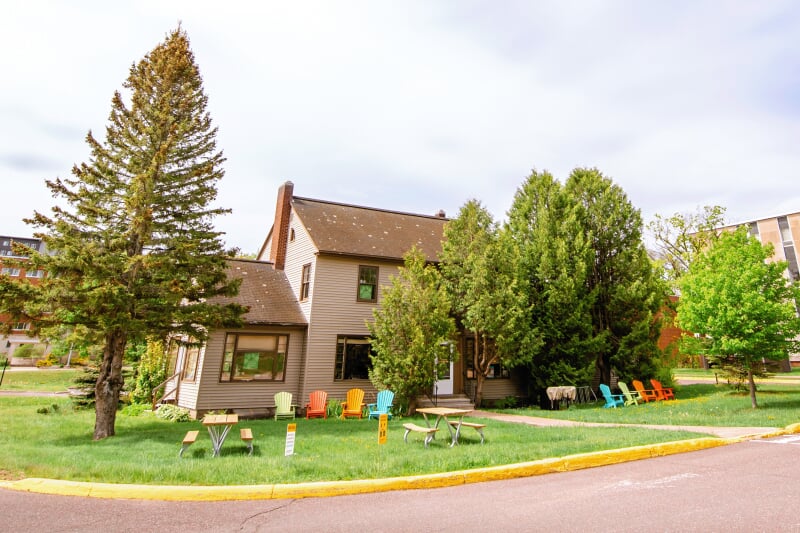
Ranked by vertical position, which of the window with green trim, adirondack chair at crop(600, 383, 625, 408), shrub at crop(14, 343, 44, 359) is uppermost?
shrub at crop(14, 343, 44, 359)

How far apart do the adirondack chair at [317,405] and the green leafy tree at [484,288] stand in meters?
6.00

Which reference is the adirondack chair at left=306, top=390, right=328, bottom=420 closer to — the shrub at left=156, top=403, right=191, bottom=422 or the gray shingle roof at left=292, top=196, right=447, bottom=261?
the shrub at left=156, top=403, right=191, bottom=422

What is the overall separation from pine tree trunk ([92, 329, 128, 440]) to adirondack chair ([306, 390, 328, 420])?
619 cm

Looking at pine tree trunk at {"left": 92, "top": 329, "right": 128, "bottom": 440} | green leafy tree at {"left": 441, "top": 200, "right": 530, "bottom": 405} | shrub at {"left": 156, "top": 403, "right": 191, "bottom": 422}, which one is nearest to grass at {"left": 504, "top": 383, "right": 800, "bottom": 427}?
green leafy tree at {"left": 441, "top": 200, "right": 530, "bottom": 405}

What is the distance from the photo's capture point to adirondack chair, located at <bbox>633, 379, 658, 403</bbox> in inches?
711

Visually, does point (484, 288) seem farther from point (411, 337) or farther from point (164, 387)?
point (164, 387)

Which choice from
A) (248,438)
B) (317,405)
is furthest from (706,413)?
(248,438)

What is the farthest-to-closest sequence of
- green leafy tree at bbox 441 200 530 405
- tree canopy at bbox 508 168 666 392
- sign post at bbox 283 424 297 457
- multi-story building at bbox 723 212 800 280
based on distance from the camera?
multi-story building at bbox 723 212 800 280, tree canopy at bbox 508 168 666 392, green leafy tree at bbox 441 200 530 405, sign post at bbox 283 424 297 457

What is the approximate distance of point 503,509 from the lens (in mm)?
5387

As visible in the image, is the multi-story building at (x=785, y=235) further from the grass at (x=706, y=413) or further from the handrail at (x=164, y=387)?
the handrail at (x=164, y=387)

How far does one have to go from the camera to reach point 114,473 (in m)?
6.84

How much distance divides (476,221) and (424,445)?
11.0m

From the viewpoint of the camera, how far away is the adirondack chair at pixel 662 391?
1870 centimetres

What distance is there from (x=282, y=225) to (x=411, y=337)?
9373mm
